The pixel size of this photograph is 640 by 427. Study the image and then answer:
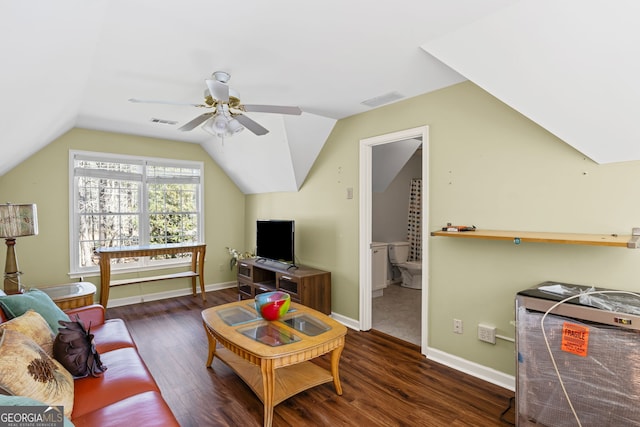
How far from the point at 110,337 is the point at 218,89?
6.52 ft

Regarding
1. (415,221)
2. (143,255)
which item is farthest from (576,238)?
(143,255)

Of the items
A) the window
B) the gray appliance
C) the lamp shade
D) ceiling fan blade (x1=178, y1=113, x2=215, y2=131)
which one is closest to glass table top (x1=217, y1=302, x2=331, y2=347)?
Answer: the gray appliance

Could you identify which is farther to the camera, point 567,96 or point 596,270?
point 596,270

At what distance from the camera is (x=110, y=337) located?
2.42 m

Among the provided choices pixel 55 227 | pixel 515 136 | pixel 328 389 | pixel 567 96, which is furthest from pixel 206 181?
pixel 567 96

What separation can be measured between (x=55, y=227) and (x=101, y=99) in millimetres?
2153

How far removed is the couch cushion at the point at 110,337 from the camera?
2291mm

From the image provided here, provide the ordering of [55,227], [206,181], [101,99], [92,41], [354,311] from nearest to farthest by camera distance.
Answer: [92,41], [101,99], [354,311], [55,227], [206,181]

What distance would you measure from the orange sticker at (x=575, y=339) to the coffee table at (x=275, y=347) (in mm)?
1335

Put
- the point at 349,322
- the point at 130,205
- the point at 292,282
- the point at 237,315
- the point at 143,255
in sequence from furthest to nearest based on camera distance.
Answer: the point at 130,205 → the point at 143,255 → the point at 292,282 → the point at 349,322 → the point at 237,315

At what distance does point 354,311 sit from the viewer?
3.82 meters

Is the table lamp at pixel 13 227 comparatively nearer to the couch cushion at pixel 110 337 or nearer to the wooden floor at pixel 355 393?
the couch cushion at pixel 110 337

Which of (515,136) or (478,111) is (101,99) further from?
(515,136)

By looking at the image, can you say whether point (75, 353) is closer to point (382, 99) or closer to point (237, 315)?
point (237, 315)
